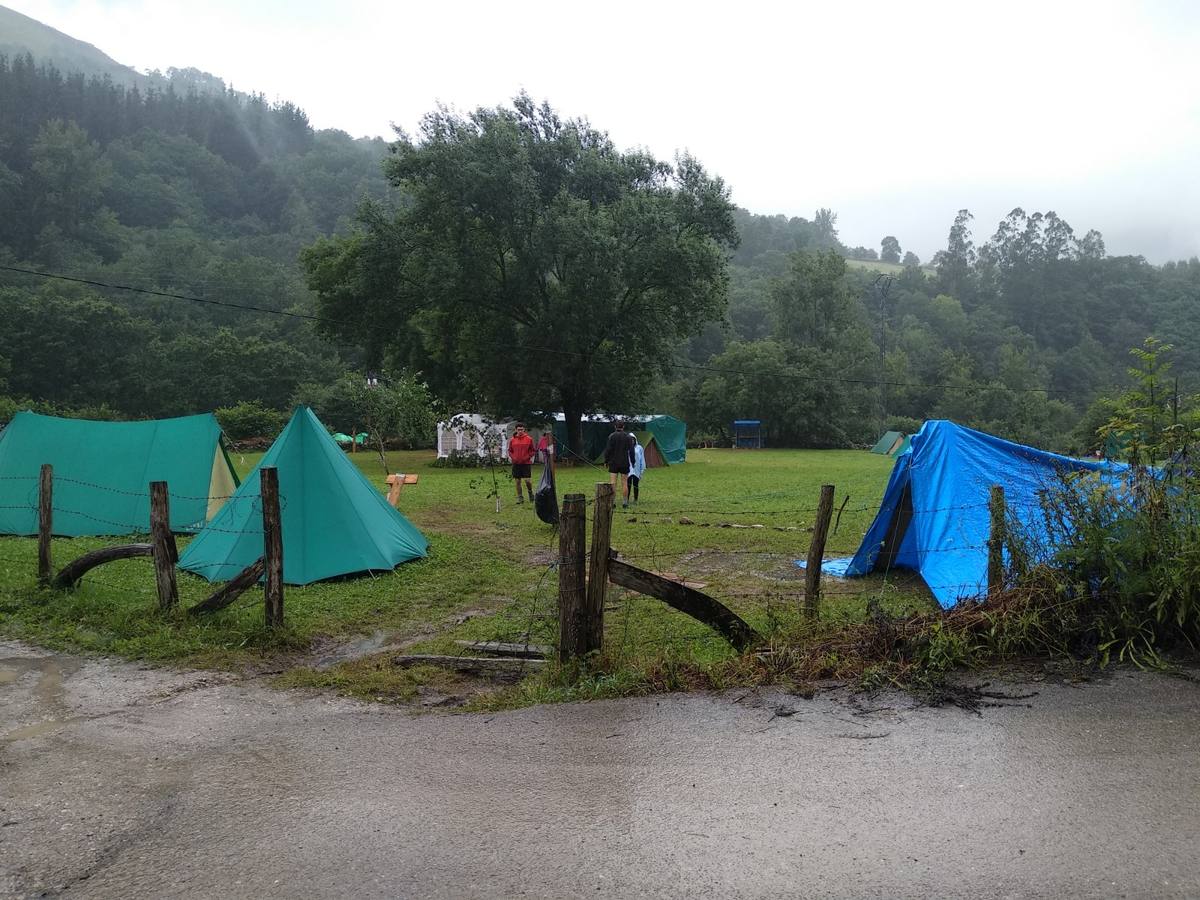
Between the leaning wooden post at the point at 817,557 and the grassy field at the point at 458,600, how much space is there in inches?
8.2

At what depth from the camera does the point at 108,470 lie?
1312 centimetres

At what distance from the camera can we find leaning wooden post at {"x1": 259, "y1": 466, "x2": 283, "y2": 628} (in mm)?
6375

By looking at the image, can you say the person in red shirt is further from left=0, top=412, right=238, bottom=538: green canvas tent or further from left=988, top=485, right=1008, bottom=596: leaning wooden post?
left=988, top=485, right=1008, bottom=596: leaning wooden post

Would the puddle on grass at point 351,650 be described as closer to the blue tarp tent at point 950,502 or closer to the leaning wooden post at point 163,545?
the leaning wooden post at point 163,545

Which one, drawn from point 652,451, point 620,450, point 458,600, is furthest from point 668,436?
point 458,600

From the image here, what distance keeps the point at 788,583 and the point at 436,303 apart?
23.2 meters

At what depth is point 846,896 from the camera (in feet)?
9.89

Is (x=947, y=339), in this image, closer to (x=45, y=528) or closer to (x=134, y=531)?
(x=134, y=531)

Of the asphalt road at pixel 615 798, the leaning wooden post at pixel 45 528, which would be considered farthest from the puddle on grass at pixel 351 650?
the leaning wooden post at pixel 45 528

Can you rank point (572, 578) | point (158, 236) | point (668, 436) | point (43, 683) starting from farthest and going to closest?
point (158, 236) → point (668, 436) → point (43, 683) → point (572, 578)

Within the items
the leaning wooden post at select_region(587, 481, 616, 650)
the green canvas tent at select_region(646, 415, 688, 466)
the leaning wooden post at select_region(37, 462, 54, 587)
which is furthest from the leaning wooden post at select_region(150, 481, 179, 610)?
the green canvas tent at select_region(646, 415, 688, 466)

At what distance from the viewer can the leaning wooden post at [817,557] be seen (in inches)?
237

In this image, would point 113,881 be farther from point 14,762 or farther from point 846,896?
point 846,896

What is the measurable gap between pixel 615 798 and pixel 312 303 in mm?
45218
